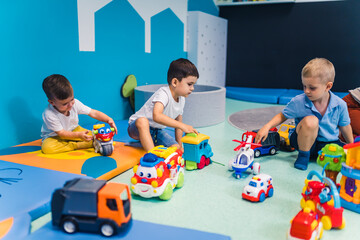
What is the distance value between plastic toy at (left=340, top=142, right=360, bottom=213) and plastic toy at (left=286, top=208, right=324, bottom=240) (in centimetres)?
29

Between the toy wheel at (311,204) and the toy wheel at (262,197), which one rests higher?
the toy wheel at (311,204)

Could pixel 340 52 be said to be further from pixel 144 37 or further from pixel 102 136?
pixel 102 136

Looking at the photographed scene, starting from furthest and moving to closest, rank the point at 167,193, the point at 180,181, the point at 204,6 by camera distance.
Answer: the point at 204,6, the point at 180,181, the point at 167,193

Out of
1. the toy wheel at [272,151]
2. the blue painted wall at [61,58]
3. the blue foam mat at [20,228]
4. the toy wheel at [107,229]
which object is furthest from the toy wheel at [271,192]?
the blue painted wall at [61,58]

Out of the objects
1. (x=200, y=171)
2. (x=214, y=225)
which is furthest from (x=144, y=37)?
(x=214, y=225)

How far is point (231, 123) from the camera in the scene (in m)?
2.83

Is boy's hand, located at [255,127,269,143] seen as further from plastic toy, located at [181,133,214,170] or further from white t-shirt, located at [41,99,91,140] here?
white t-shirt, located at [41,99,91,140]

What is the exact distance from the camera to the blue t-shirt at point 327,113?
5.76 feet

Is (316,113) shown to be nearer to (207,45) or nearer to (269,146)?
(269,146)

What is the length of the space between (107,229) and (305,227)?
0.63 metres

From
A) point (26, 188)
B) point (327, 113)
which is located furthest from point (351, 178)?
point (26, 188)

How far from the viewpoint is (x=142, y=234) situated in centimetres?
109

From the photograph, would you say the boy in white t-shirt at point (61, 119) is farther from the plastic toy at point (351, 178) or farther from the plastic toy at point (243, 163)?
the plastic toy at point (351, 178)

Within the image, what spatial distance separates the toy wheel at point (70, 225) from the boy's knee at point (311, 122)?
49.1 inches
